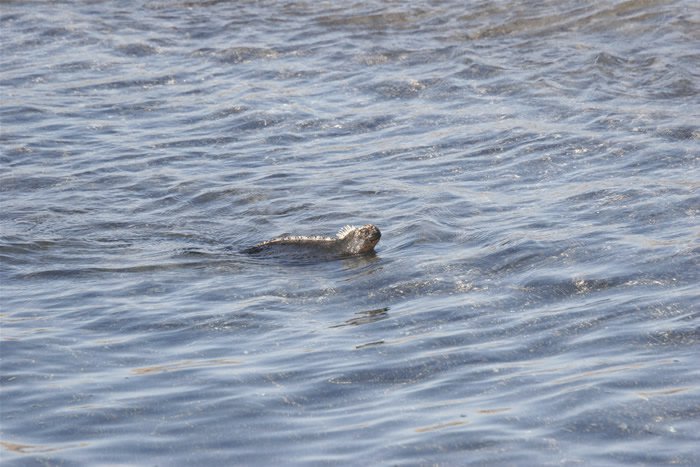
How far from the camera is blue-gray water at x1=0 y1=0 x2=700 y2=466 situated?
296 inches

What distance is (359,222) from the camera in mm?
12383

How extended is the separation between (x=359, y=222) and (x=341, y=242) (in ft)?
4.08

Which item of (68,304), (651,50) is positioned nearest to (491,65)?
(651,50)

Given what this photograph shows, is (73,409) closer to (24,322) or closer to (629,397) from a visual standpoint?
(24,322)

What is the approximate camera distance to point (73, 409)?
7.83m

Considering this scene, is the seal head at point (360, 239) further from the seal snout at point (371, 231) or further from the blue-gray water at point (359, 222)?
the blue-gray water at point (359, 222)

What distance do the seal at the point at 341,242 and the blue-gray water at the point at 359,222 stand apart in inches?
A: 6.8

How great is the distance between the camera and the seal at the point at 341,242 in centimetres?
1102

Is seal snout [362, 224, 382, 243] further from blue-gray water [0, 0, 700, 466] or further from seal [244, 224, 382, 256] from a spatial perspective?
blue-gray water [0, 0, 700, 466]

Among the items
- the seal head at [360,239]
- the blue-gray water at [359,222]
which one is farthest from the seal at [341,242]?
the blue-gray water at [359,222]

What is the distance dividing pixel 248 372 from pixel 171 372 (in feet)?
1.62

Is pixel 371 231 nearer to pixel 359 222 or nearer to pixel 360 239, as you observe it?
pixel 360 239

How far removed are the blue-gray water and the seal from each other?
0.17 m

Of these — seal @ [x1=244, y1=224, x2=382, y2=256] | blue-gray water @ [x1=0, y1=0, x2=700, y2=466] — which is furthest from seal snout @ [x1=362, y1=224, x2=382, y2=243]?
blue-gray water @ [x1=0, y1=0, x2=700, y2=466]
